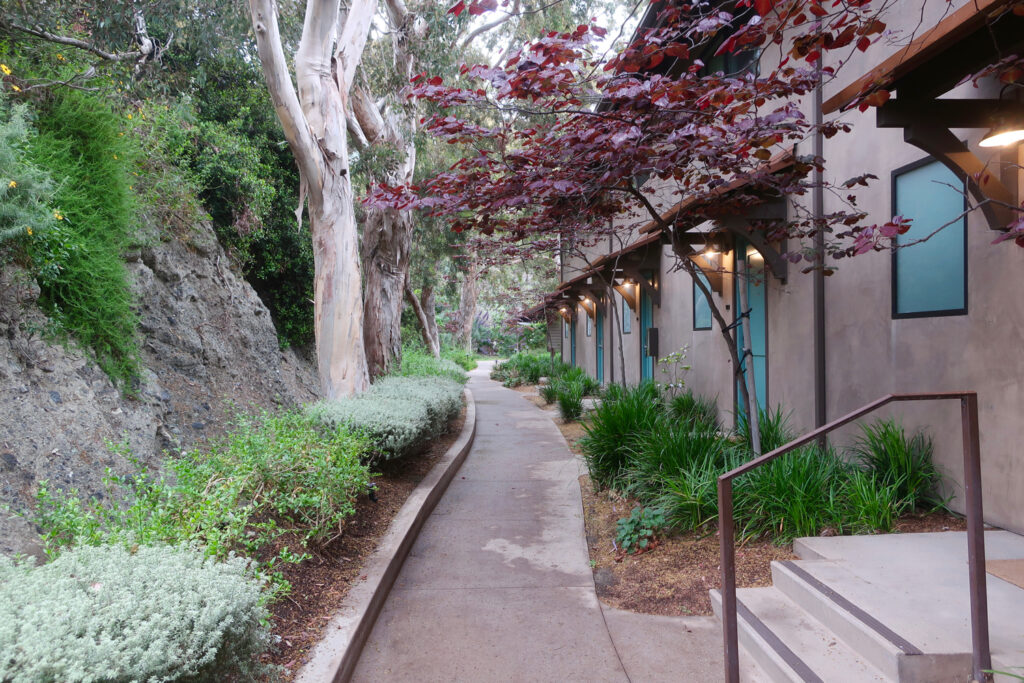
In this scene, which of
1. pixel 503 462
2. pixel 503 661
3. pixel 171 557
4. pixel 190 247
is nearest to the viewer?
pixel 171 557

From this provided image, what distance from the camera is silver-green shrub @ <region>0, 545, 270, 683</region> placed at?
194 cm

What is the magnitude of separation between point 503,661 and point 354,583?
1.17 m

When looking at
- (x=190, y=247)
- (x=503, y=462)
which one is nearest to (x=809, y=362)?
(x=503, y=462)

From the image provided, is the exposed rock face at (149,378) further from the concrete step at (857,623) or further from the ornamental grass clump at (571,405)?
the concrete step at (857,623)

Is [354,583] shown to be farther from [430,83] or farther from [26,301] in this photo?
[26,301]

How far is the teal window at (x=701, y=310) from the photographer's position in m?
9.00

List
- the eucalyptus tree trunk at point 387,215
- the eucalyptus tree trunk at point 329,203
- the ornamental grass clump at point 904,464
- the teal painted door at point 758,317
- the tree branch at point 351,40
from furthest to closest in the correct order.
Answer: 1. the eucalyptus tree trunk at point 387,215
2. the tree branch at point 351,40
3. the eucalyptus tree trunk at point 329,203
4. the teal painted door at point 758,317
5. the ornamental grass clump at point 904,464

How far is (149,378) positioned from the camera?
7719mm

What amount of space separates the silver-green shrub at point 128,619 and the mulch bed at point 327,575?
1.68ft

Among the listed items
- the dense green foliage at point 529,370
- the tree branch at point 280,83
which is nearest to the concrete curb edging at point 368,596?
the tree branch at point 280,83

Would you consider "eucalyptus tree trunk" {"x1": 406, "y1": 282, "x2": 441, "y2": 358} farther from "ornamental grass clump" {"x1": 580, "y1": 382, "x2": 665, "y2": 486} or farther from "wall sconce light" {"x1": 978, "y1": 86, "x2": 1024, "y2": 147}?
"wall sconce light" {"x1": 978, "y1": 86, "x2": 1024, "y2": 147}

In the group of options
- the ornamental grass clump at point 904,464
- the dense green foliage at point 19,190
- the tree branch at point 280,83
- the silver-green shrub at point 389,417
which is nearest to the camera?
the ornamental grass clump at point 904,464

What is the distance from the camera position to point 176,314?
9094mm

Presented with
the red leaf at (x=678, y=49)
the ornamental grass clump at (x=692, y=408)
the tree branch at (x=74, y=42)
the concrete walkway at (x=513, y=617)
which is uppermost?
the tree branch at (x=74, y=42)
